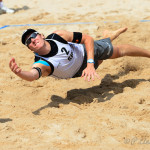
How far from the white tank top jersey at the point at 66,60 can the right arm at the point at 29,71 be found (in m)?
0.11

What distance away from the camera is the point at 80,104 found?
3705 millimetres

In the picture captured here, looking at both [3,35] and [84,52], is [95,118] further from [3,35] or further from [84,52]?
[3,35]

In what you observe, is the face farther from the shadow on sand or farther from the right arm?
the shadow on sand

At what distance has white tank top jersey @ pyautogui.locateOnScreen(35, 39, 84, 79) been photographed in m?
3.57

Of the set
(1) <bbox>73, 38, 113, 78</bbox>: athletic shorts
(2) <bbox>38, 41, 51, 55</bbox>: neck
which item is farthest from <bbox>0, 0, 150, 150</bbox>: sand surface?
(2) <bbox>38, 41, 51, 55</bbox>: neck

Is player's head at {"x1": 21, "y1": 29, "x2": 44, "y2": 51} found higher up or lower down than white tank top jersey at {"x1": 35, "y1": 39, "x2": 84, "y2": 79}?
higher up

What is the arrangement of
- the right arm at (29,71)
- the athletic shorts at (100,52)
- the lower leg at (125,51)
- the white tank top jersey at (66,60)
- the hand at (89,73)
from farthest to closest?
1. the lower leg at (125,51)
2. the athletic shorts at (100,52)
3. the white tank top jersey at (66,60)
4. the hand at (89,73)
5. the right arm at (29,71)

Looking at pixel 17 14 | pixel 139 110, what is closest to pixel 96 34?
pixel 17 14

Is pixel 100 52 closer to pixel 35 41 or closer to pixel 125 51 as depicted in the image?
pixel 125 51

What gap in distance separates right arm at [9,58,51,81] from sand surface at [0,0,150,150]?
1.41 feet

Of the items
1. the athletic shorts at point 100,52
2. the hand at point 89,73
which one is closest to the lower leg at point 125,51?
the athletic shorts at point 100,52

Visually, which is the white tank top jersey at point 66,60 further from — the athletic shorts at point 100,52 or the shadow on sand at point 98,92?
the shadow on sand at point 98,92

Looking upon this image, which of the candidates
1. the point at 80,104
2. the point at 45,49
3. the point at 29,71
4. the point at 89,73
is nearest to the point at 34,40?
the point at 45,49

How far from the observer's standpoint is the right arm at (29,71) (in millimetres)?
3027
